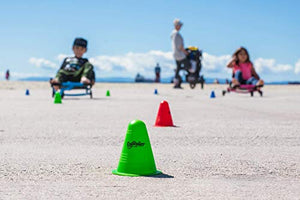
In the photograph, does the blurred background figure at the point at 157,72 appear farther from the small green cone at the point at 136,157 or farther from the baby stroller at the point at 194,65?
the small green cone at the point at 136,157

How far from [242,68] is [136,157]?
1402 centimetres

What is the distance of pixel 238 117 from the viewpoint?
8594 millimetres

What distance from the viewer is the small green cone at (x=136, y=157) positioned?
11.3 ft

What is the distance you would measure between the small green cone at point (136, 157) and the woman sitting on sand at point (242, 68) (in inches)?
542

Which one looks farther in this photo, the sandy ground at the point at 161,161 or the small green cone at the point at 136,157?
the small green cone at the point at 136,157

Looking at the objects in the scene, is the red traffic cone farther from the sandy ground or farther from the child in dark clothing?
the child in dark clothing

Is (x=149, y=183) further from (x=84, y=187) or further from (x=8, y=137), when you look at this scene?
(x=8, y=137)

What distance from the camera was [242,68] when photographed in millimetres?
17000

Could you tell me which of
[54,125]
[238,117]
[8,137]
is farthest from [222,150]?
[238,117]

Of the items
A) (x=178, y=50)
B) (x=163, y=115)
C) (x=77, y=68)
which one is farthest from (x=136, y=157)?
(x=178, y=50)

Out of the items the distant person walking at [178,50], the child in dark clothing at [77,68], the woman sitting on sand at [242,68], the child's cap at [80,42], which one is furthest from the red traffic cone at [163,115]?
the distant person walking at [178,50]

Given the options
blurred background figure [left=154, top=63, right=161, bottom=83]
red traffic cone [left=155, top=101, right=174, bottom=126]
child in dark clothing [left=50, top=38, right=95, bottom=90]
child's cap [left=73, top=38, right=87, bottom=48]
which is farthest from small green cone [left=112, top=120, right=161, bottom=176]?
blurred background figure [left=154, top=63, right=161, bottom=83]

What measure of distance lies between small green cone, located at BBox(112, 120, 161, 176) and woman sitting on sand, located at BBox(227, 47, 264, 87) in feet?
45.2

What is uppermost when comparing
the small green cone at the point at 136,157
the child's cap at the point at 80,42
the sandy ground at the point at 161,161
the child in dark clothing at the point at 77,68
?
the child's cap at the point at 80,42
